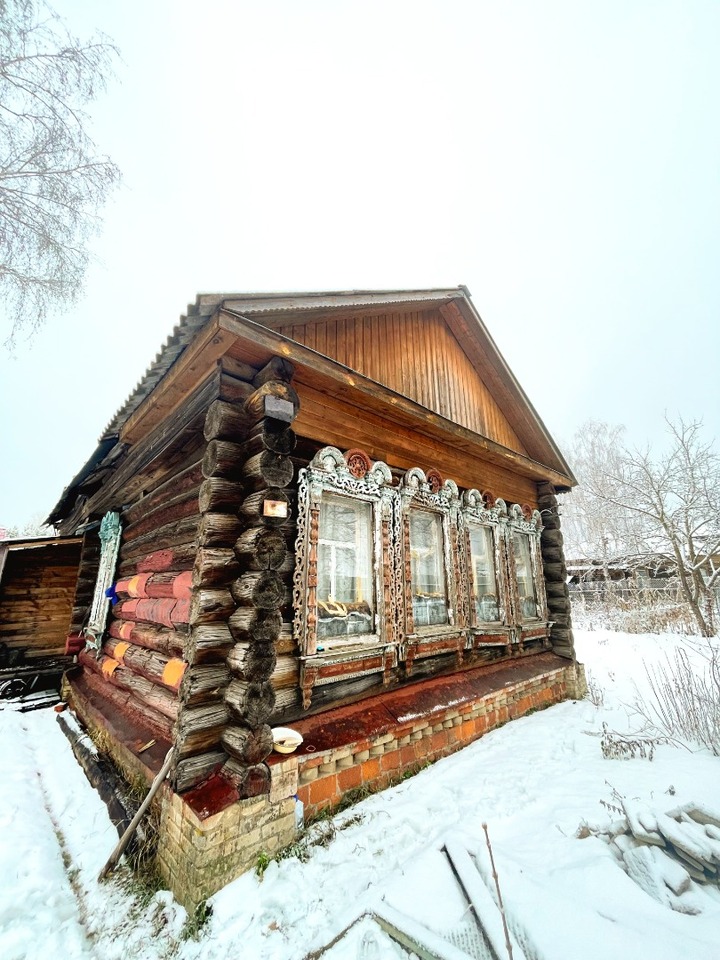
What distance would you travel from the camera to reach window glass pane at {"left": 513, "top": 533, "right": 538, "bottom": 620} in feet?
24.2

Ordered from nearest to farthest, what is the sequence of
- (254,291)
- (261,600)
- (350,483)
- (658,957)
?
(658,957) < (261,600) < (254,291) < (350,483)

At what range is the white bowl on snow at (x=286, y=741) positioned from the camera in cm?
316

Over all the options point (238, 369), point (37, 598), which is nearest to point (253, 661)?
point (238, 369)

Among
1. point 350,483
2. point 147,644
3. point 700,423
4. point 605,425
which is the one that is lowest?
point 147,644

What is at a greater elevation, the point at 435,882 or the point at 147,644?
the point at 147,644

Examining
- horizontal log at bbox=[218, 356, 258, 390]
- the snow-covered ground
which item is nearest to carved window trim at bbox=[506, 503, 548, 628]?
the snow-covered ground

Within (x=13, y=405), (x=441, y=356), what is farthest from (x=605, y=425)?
(x=13, y=405)

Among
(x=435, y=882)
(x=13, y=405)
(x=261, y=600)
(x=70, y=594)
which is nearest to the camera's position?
(x=435, y=882)

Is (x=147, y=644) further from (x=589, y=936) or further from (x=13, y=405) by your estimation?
(x=13, y=405)

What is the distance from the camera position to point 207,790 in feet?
9.43

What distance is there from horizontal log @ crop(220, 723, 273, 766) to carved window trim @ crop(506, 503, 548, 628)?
4.87 metres

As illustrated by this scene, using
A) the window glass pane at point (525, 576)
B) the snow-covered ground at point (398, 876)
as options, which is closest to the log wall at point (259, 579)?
the snow-covered ground at point (398, 876)

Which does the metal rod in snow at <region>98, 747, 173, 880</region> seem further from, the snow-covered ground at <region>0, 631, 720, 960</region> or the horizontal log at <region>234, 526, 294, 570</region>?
the horizontal log at <region>234, 526, 294, 570</region>

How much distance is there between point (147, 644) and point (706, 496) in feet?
54.7
